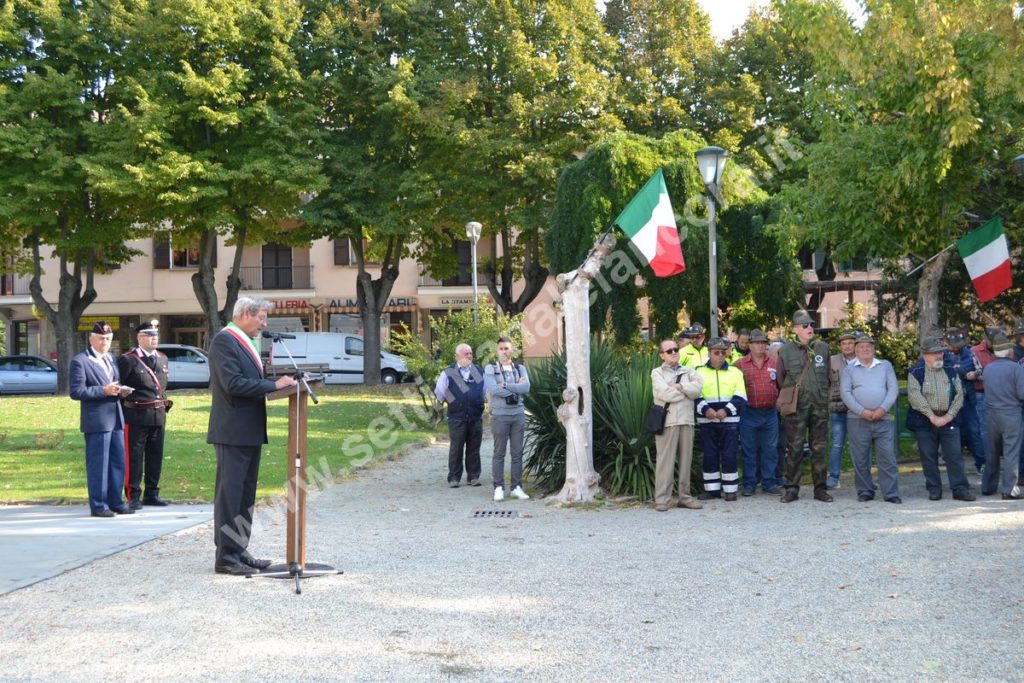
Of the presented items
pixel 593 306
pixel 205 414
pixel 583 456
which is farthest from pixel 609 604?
pixel 593 306

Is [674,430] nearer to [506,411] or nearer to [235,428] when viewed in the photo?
[506,411]

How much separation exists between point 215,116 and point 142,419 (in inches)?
877

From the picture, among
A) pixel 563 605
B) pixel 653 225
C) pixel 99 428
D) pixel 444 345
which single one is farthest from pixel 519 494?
pixel 444 345

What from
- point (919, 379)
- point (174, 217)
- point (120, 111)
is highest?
point (120, 111)

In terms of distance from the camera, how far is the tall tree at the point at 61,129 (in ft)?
101

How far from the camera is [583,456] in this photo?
1132cm

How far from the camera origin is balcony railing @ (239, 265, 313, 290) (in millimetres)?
48281

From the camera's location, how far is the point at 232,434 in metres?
7.46

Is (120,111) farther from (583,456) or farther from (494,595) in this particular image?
(494,595)

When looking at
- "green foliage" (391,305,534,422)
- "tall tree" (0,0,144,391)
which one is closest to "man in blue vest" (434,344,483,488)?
"green foliage" (391,305,534,422)

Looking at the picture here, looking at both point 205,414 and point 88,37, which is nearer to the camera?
point 205,414

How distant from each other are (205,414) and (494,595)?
1733 cm

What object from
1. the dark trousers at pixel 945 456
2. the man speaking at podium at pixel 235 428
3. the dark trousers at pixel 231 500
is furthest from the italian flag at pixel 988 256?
the dark trousers at pixel 231 500

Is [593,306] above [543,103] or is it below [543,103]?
below
